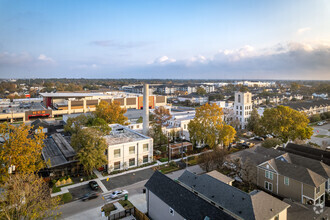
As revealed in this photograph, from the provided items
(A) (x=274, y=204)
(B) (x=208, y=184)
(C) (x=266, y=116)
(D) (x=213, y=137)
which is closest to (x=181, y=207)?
(B) (x=208, y=184)

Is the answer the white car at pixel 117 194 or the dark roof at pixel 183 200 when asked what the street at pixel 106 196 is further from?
the dark roof at pixel 183 200

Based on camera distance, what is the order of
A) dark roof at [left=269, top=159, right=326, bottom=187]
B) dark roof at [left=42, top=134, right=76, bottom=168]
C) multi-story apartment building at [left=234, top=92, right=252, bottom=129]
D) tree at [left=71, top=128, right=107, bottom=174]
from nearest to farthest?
dark roof at [left=269, top=159, right=326, bottom=187]
tree at [left=71, top=128, right=107, bottom=174]
dark roof at [left=42, top=134, right=76, bottom=168]
multi-story apartment building at [left=234, top=92, right=252, bottom=129]

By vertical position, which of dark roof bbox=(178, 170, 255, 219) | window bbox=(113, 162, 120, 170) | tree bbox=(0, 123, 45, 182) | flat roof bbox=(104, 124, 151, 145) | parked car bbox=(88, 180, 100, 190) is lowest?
parked car bbox=(88, 180, 100, 190)

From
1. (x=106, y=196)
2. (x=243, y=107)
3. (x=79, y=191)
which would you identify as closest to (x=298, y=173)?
(x=106, y=196)

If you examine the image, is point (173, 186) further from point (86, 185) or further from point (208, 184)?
point (86, 185)

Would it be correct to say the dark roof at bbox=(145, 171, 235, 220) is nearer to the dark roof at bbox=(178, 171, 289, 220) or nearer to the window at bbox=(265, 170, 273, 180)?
the dark roof at bbox=(178, 171, 289, 220)

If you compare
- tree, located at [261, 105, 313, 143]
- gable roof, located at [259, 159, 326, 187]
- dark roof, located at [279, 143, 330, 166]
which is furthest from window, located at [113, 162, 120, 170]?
tree, located at [261, 105, 313, 143]
